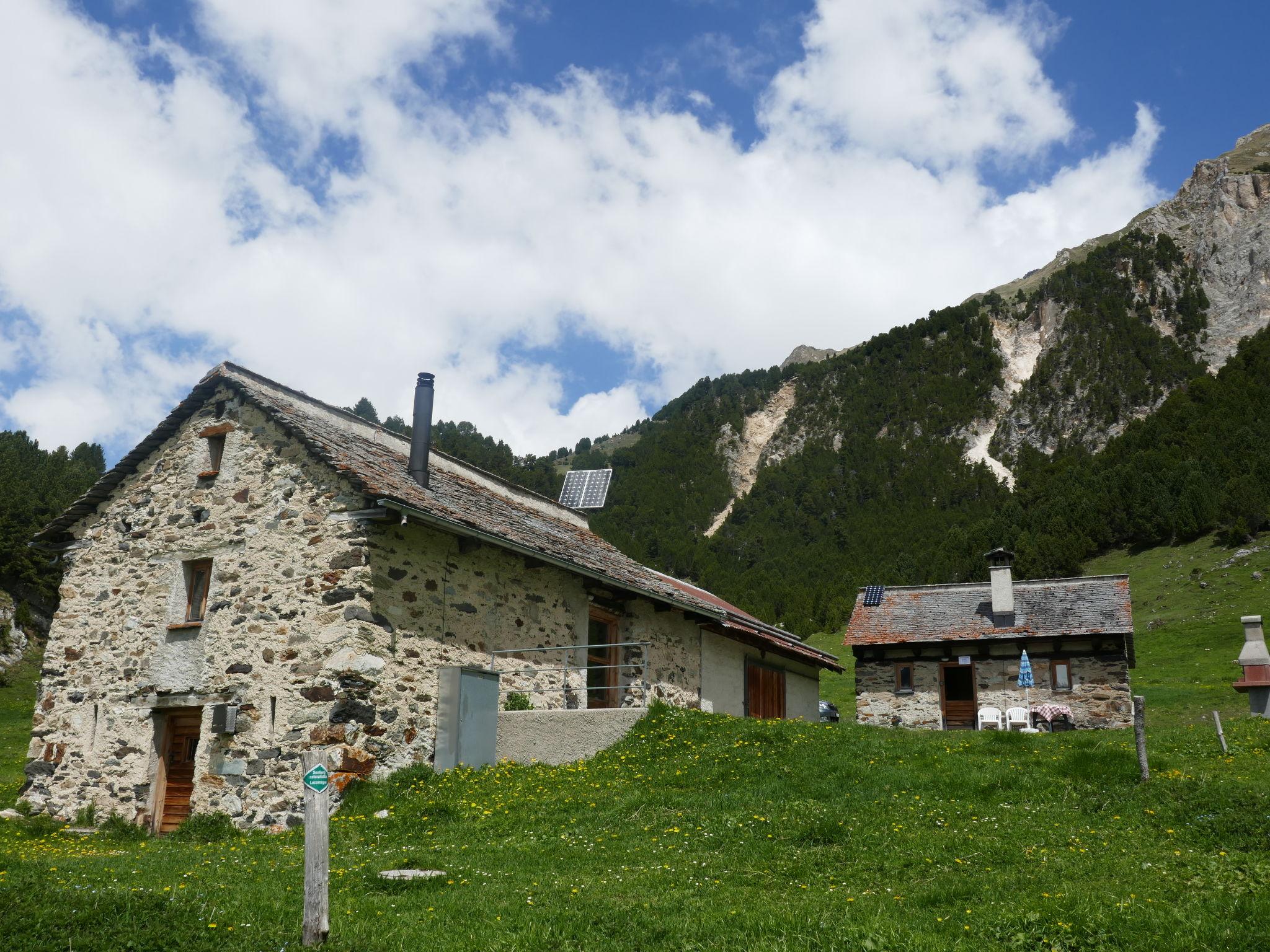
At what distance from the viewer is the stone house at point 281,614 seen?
49.0ft

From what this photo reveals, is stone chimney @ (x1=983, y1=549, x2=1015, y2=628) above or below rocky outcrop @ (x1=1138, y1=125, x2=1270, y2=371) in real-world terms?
below

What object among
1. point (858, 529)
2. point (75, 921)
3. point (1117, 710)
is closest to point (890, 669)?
point (1117, 710)

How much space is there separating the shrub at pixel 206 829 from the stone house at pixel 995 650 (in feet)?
72.8

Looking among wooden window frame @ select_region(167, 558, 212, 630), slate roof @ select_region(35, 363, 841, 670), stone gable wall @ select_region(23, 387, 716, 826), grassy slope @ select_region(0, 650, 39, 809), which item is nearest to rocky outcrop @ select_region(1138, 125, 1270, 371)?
slate roof @ select_region(35, 363, 841, 670)

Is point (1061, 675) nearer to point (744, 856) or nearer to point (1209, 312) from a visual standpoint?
point (744, 856)

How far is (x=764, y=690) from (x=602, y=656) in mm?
7281

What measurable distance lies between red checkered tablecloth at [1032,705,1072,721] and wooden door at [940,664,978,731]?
9.44 feet

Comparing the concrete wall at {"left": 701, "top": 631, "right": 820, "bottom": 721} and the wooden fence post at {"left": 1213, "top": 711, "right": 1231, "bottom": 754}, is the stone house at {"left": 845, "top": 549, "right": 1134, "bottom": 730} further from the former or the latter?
the wooden fence post at {"left": 1213, "top": 711, "right": 1231, "bottom": 754}

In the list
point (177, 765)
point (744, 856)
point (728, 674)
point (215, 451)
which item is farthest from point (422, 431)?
point (744, 856)

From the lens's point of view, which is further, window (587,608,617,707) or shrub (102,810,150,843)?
window (587,608,617,707)

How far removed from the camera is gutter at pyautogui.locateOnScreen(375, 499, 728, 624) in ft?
49.4

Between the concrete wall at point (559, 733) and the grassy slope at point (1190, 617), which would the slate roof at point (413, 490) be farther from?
the grassy slope at point (1190, 617)

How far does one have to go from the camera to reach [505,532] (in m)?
17.5

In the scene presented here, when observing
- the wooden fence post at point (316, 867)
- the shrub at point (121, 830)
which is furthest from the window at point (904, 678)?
the wooden fence post at point (316, 867)
